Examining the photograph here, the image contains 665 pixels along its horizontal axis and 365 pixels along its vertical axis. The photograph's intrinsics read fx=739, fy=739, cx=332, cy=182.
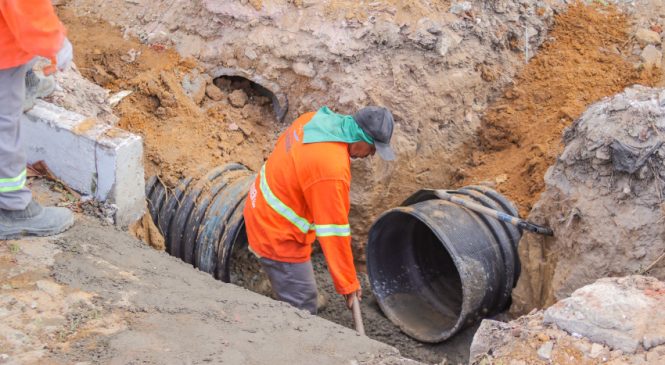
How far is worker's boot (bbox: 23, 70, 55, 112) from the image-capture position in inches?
181

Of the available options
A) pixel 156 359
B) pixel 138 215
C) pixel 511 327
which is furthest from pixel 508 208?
pixel 156 359

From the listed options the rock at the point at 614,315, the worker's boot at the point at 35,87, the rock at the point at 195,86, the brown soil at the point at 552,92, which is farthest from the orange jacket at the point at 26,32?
the brown soil at the point at 552,92

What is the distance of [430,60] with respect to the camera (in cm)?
630

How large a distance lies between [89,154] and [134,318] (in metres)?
1.36

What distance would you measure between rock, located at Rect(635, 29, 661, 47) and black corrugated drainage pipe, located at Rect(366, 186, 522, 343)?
7.57 feet

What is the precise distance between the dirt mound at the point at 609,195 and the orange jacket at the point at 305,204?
1.25m

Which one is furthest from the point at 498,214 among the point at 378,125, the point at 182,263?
the point at 182,263

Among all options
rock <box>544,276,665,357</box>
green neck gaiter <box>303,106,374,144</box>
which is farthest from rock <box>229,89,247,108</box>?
rock <box>544,276,665,357</box>

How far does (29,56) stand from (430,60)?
3512 millimetres

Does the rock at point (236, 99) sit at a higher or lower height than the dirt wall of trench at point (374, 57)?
lower

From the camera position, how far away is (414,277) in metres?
6.05

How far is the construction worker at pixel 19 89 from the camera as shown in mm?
3582

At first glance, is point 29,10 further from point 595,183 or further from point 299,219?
point 595,183

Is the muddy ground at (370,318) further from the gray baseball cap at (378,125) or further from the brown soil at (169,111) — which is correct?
the gray baseball cap at (378,125)
